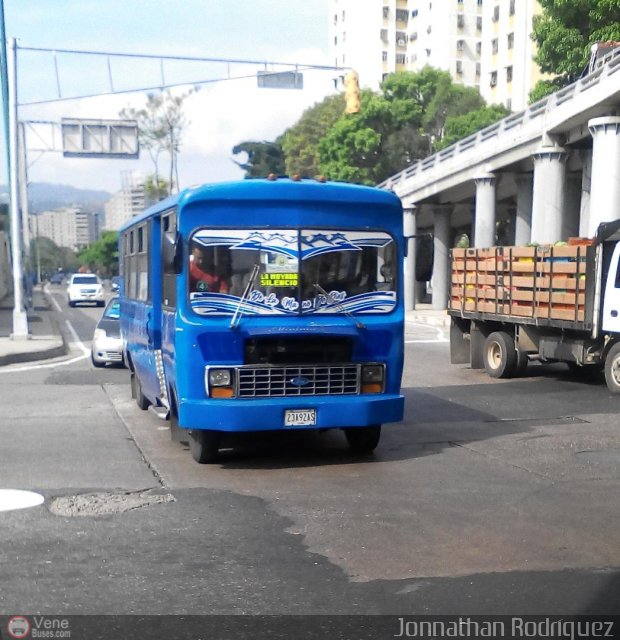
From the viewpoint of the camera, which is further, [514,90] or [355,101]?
[514,90]

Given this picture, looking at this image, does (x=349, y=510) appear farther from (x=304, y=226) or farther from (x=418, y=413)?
(x=418, y=413)

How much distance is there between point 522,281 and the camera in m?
15.8

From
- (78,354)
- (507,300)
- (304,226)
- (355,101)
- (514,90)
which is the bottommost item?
(78,354)

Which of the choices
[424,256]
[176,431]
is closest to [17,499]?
[176,431]

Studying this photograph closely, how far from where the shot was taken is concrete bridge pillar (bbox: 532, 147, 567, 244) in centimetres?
3466

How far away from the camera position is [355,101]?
57.4 ft

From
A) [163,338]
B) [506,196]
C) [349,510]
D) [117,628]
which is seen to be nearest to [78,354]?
[163,338]

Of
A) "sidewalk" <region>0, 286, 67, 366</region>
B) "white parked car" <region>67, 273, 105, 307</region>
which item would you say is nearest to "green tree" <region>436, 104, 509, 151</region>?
"white parked car" <region>67, 273, 105, 307</region>

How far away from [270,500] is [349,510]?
0.74 meters

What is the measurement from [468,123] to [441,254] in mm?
13351

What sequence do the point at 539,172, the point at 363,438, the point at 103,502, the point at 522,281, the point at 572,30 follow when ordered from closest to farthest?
1. the point at 103,502
2. the point at 363,438
3. the point at 522,281
4. the point at 539,172
5. the point at 572,30

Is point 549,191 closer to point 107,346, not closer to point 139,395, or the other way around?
point 107,346

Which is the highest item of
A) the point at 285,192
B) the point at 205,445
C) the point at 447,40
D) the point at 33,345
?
the point at 447,40

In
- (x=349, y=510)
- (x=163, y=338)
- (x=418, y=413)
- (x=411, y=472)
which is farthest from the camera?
(x=418, y=413)
